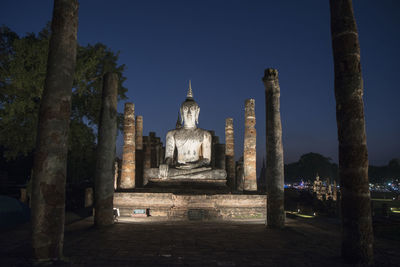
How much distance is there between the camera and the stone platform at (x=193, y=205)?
34.7 ft

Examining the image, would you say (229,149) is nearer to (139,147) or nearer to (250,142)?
(250,142)

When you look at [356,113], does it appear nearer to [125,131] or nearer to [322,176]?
[125,131]

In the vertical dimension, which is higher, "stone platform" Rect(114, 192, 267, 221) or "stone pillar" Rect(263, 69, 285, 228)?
"stone pillar" Rect(263, 69, 285, 228)

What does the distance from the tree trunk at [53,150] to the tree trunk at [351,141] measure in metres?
4.41

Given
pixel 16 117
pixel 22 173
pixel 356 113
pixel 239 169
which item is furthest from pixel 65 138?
pixel 22 173

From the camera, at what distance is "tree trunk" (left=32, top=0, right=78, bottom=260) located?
4605mm

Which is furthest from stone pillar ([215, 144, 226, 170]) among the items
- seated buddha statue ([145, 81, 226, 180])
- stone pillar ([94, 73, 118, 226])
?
stone pillar ([94, 73, 118, 226])

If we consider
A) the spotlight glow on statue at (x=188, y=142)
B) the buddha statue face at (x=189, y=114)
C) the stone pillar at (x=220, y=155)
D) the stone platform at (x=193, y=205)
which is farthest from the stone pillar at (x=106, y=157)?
the stone pillar at (x=220, y=155)

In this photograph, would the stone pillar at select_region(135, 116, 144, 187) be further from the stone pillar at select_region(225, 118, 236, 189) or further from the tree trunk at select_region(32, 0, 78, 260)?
the tree trunk at select_region(32, 0, 78, 260)

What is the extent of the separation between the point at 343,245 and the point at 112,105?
649 centimetres

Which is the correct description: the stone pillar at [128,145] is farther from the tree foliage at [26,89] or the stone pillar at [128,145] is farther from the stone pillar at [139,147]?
the stone pillar at [139,147]

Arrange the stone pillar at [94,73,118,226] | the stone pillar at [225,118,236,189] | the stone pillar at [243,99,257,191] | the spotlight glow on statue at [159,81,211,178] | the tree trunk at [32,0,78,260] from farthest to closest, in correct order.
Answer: the stone pillar at [225,118,236,189] < the stone pillar at [243,99,257,191] < the spotlight glow on statue at [159,81,211,178] < the stone pillar at [94,73,118,226] < the tree trunk at [32,0,78,260]

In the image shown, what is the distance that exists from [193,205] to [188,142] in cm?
367

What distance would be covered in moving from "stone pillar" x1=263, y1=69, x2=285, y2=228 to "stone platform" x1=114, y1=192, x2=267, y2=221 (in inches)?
106
